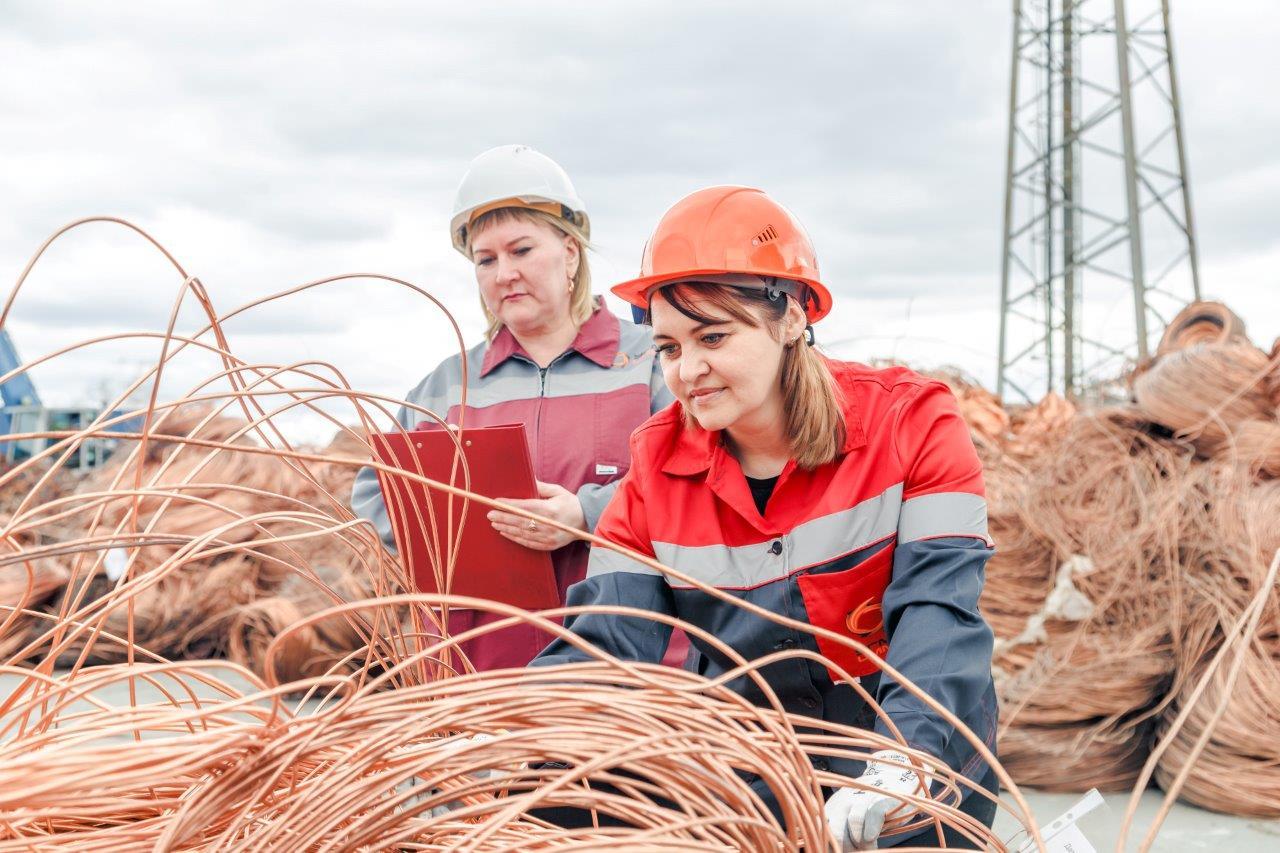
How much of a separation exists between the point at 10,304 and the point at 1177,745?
3.38 meters

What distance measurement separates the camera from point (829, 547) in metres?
1.70

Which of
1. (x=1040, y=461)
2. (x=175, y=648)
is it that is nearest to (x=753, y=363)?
(x=1040, y=461)

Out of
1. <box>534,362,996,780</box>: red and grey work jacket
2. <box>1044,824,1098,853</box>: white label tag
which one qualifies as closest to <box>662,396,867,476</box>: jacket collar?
<box>534,362,996,780</box>: red and grey work jacket

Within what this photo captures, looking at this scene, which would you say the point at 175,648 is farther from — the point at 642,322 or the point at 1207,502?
the point at 1207,502

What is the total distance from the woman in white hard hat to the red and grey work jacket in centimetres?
41

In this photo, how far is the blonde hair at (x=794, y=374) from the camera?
5.46 ft

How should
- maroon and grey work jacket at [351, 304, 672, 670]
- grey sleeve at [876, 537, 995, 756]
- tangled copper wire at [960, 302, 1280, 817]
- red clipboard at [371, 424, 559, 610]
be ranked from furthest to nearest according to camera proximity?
tangled copper wire at [960, 302, 1280, 817], maroon and grey work jacket at [351, 304, 672, 670], red clipboard at [371, 424, 559, 610], grey sleeve at [876, 537, 995, 756]

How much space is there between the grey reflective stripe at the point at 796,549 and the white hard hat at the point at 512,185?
87cm

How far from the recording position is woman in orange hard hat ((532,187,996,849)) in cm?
164

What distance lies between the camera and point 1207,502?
3.84 meters

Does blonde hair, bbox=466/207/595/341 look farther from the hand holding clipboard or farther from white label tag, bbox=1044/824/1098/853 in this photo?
white label tag, bbox=1044/824/1098/853

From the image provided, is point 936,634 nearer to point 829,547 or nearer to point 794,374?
point 829,547

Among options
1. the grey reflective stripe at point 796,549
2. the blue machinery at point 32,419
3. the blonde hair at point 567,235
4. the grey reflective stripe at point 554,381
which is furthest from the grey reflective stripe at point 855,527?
the blue machinery at point 32,419

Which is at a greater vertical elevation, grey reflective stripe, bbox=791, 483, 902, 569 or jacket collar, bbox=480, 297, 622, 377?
jacket collar, bbox=480, 297, 622, 377
